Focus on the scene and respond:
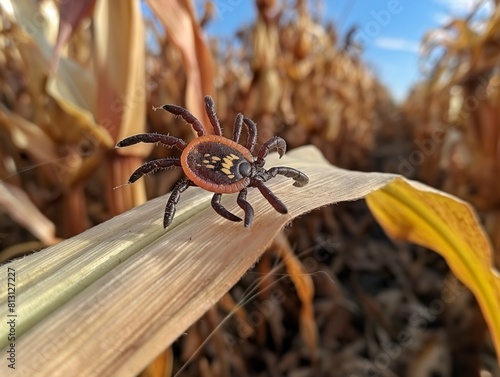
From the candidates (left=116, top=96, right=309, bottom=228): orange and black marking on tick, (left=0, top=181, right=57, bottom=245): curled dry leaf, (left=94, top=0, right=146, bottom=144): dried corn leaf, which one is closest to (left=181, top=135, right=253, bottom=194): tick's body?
(left=116, top=96, right=309, bottom=228): orange and black marking on tick

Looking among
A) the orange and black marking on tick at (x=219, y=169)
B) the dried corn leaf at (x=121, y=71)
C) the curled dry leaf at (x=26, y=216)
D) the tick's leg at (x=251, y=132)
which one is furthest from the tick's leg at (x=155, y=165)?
the curled dry leaf at (x=26, y=216)

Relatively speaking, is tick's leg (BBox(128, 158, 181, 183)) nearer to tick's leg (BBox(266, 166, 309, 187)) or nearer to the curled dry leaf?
tick's leg (BBox(266, 166, 309, 187))

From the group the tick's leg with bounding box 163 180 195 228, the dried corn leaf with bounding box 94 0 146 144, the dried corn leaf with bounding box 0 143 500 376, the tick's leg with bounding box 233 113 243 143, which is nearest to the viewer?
the dried corn leaf with bounding box 0 143 500 376

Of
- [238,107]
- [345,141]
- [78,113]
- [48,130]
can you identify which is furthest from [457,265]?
[345,141]

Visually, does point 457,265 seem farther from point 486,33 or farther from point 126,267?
point 486,33

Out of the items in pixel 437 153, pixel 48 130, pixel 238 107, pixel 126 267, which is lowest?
pixel 437 153

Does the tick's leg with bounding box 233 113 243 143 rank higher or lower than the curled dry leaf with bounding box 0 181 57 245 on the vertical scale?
higher

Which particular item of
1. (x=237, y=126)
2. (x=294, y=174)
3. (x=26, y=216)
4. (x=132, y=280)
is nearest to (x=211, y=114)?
(x=237, y=126)

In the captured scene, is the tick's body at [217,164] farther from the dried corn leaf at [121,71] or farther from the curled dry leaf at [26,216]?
the curled dry leaf at [26,216]
